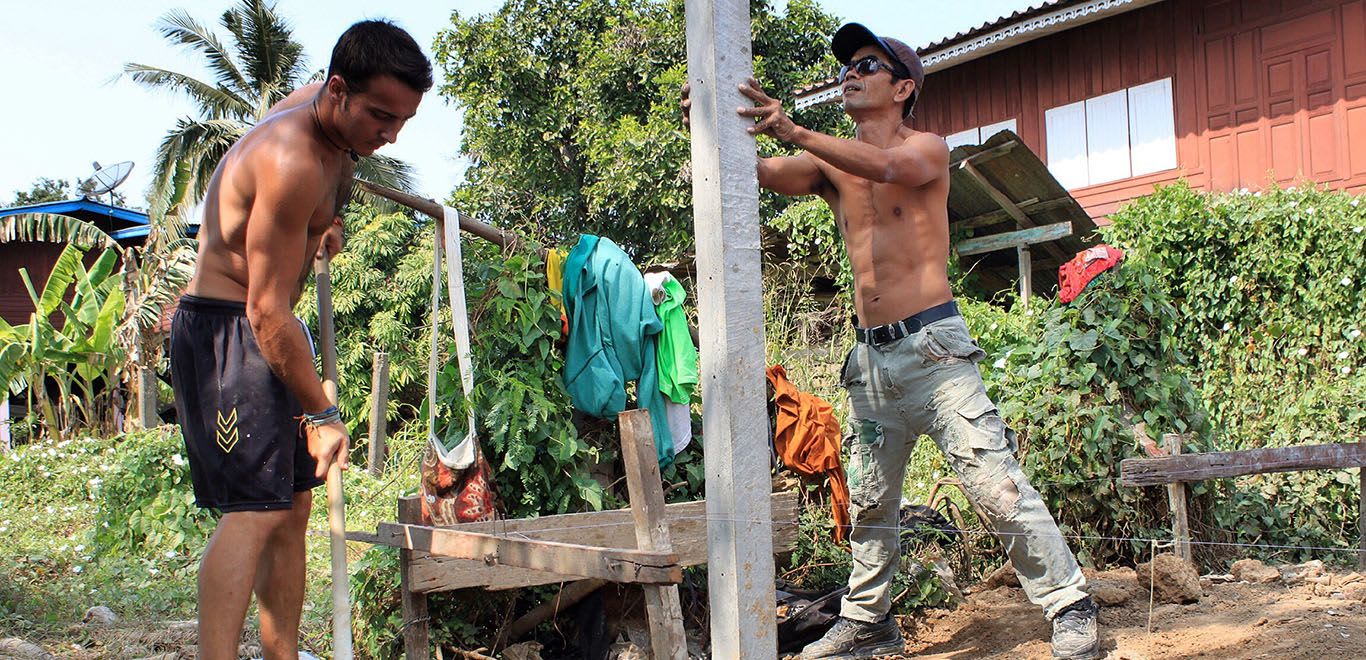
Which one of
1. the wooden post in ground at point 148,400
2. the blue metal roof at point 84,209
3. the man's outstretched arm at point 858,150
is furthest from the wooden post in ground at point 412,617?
the blue metal roof at point 84,209

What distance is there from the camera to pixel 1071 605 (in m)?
3.40

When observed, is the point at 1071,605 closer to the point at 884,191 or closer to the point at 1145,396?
the point at 884,191

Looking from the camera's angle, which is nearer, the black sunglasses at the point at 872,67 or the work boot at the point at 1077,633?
the work boot at the point at 1077,633

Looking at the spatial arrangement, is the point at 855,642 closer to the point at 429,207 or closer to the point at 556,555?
the point at 556,555

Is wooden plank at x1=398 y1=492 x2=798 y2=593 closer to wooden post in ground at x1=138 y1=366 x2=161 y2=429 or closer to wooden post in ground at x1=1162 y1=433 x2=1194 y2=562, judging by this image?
wooden post in ground at x1=1162 y1=433 x2=1194 y2=562

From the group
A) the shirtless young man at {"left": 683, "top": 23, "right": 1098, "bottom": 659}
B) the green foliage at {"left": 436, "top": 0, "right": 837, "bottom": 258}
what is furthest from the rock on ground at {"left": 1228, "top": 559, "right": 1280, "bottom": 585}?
the green foliage at {"left": 436, "top": 0, "right": 837, "bottom": 258}

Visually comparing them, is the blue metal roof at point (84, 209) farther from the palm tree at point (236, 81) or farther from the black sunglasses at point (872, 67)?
the black sunglasses at point (872, 67)

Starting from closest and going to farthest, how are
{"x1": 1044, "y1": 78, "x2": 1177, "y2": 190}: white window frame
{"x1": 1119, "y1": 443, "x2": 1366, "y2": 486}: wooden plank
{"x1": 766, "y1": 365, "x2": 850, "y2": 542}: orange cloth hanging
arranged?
1. {"x1": 1119, "y1": 443, "x2": 1366, "y2": 486}: wooden plank
2. {"x1": 766, "y1": 365, "x2": 850, "y2": 542}: orange cloth hanging
3. {"x1": 1044, "y1": 78, "x2": 1177, "y2": 190}: white window frame

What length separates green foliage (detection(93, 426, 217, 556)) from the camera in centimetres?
650

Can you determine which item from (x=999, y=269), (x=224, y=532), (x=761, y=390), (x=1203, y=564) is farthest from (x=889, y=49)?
(x=999, y=269)

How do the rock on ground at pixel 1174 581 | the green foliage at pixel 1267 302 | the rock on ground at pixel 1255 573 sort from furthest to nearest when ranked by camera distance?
the green foliage at pixel 1267 302, the rock on ground at pixel 1255 573, the rock on ground at pixel 1174 581

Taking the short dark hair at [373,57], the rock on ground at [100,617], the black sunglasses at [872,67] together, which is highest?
the black sunglasses at [872,67]

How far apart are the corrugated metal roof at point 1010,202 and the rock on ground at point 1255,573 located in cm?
443

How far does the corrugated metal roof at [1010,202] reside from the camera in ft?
29.2
